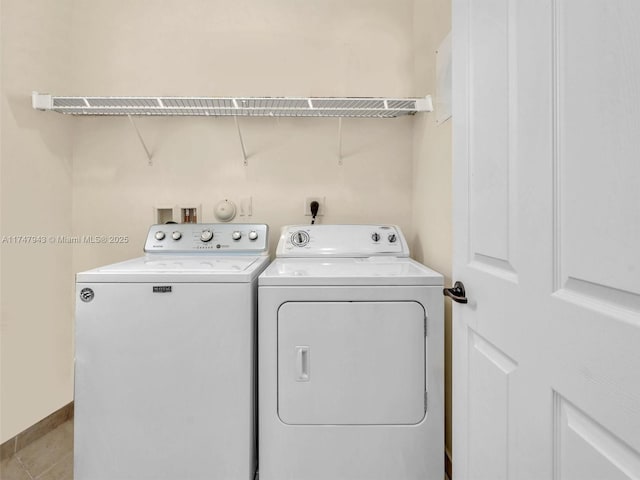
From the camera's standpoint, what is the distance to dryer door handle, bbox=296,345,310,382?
4.19ft

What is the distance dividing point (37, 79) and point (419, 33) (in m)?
2.22

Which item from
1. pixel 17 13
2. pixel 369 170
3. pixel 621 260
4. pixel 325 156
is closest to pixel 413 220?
pixel 369 170

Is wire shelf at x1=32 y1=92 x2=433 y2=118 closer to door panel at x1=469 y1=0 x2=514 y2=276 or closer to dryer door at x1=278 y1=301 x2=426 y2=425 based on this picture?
door panel at x1=469 y1=0 x2=514 y2=276

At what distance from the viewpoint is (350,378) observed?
1.28 metres

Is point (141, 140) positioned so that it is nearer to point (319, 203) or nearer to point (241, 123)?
point (241, 123)

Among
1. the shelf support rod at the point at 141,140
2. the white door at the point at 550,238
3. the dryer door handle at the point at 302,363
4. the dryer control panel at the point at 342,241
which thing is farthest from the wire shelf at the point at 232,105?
the dryer door handle at the point at 302,363

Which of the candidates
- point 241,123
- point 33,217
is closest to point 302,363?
point 241,123

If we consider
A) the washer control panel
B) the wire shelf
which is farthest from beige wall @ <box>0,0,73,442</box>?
the washer control panel

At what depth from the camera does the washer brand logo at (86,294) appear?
1273 mm

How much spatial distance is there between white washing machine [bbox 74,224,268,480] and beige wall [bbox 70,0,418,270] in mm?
920

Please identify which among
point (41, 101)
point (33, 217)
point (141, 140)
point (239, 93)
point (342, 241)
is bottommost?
point (342, 241)

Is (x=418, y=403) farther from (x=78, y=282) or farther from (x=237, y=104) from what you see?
(x=237, y=104)

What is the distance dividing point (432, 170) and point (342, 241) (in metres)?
0.62

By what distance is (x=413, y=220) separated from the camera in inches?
83.7
